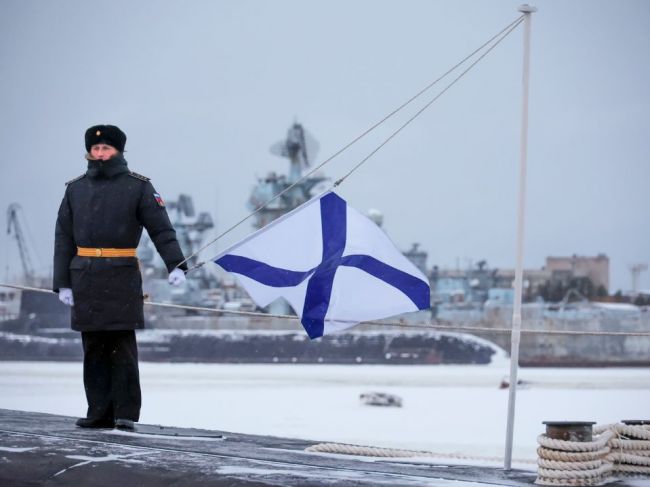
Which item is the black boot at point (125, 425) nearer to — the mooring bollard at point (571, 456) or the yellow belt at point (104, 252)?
the yellow belt at point (104, 252)

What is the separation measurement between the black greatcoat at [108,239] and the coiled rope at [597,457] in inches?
82.7

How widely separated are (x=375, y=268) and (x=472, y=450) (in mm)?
11668

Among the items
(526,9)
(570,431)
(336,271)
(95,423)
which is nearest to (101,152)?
(95,423)

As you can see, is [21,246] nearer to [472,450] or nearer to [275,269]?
[472,450]

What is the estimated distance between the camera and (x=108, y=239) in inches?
189

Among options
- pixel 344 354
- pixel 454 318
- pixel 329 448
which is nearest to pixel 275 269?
pixel 329 448

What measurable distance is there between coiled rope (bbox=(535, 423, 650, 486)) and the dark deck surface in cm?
13

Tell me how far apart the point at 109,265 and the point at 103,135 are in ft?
1.74

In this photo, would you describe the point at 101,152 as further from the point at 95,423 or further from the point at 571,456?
the point at 571,456

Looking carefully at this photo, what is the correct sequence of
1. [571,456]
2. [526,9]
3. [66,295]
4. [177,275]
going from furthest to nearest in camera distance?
[66,295] < [177,275] < [526,9] < [571,456]

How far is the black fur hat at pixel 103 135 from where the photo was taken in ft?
15.8

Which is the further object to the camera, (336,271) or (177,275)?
(177,275)

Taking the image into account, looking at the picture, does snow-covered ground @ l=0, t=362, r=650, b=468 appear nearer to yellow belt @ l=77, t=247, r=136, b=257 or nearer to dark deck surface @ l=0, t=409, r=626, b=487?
yellow belt @ l=77, t=247, r=136, b=257

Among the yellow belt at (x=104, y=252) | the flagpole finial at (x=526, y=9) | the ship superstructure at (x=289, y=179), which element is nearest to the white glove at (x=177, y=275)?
the yellow belt at (x=104, y=252)
